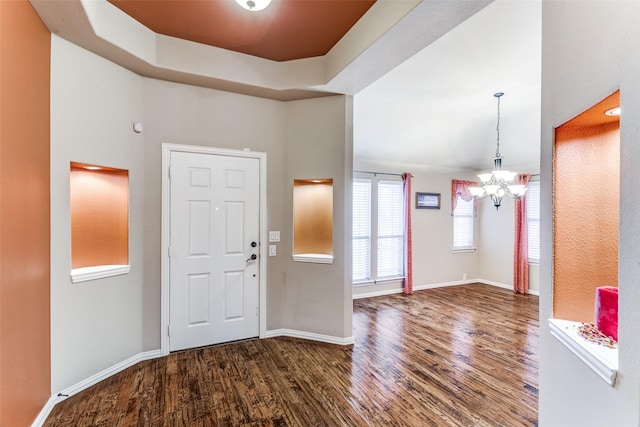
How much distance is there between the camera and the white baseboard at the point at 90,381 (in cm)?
203

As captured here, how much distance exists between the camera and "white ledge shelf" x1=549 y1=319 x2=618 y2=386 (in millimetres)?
1037

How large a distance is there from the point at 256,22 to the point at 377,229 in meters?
3.91

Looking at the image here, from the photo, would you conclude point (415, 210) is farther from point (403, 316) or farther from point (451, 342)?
point (451, 342)

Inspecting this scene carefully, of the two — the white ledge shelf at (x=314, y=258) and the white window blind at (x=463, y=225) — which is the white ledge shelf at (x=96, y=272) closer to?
the white ledge shelf at (x=314, y=258)

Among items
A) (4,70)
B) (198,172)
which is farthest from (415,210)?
(4,70)

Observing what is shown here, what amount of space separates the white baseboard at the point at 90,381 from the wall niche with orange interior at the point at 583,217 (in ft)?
10.6

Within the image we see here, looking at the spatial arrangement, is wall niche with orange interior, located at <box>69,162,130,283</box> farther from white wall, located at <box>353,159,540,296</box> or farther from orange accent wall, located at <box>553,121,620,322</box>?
white wall, located at <box>353,159,540,296</box>

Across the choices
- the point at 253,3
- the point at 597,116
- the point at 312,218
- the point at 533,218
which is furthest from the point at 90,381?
the point at 533,218

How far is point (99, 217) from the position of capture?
2.66 meters

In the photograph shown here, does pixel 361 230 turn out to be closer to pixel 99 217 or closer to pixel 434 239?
pixel 434 239

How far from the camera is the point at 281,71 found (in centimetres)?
314

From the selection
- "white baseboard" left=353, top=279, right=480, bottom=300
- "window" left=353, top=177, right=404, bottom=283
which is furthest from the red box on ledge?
"white baseboard" left=353, top=279, right=480, bottom=300

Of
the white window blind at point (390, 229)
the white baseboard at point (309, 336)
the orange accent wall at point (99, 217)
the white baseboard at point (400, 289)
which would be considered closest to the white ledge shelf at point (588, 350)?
the white baseboard at point (309, 336)

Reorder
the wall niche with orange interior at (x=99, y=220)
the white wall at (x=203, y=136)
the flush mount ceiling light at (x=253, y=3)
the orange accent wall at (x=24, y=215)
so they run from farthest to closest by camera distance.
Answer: the white wall at (x=203, y=136), the wall niche with orange interior at (x=99, y=220), the flush mount ceiling light at (x=253, y=3), the orange accent wall at (x=24, y=215)
